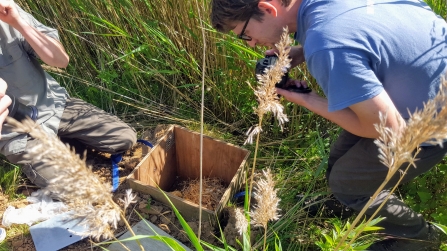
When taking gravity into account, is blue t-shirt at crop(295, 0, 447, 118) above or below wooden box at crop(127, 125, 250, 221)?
above

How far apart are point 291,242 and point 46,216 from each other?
1294 millimetres

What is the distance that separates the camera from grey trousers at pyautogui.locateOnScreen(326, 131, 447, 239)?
4.68 ft

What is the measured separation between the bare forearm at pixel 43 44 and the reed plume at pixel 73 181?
1.32 meters

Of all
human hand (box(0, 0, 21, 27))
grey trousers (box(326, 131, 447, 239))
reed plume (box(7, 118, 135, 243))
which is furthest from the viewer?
human hand (box(0, 0, 21, 27))

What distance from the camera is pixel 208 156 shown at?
2.02 meters

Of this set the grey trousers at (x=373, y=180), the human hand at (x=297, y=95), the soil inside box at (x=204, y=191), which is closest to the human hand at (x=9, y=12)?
the soil inside box at (x=204, y=191)

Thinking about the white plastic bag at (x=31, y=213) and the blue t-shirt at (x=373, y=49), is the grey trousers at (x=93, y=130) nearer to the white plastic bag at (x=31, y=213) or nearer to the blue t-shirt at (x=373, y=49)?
the white plastic bag at (x=31, y=213)

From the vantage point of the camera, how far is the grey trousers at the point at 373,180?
1427 millimetres

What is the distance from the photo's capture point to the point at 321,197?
6.16ft

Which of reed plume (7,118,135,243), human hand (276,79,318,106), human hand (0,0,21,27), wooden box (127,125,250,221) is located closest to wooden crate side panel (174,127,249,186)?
wooden box (127,125,250,221)

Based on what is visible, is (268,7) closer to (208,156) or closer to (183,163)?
(208,156)

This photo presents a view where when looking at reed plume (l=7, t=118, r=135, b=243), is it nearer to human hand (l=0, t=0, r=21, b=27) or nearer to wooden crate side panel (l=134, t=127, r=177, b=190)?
wooden crate side panel (l=134, t=127, r=177, b=190)

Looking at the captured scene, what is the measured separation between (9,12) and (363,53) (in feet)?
5.08

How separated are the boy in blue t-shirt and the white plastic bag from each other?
1.35 m
